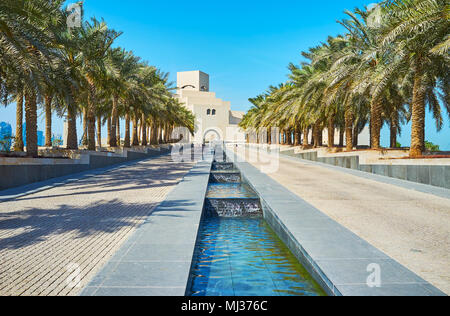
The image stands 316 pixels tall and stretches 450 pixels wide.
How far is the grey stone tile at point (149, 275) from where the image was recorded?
3812 mm

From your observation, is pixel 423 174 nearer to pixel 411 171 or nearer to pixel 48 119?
pixel 411 171

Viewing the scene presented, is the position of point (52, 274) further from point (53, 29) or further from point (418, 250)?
point (53, 29)

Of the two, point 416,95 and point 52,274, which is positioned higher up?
point 416,95

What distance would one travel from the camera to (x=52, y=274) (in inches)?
172

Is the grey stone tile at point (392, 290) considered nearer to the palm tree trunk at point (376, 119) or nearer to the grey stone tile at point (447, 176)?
the grey stone tile at point (447, 176)

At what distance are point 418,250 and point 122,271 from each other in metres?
4.25

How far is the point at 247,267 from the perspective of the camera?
17.7ft

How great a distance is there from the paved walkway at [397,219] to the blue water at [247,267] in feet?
4.59

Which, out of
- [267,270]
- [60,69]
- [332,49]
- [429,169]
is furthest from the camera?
[332,49]

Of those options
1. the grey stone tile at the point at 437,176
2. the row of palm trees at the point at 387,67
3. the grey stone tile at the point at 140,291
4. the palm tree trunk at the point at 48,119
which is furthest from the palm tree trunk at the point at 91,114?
the grey stone tile at the point at 140,291

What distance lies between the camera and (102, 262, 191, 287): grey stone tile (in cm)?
381

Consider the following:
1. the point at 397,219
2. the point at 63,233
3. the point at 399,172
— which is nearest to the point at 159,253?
the point at 63,233
